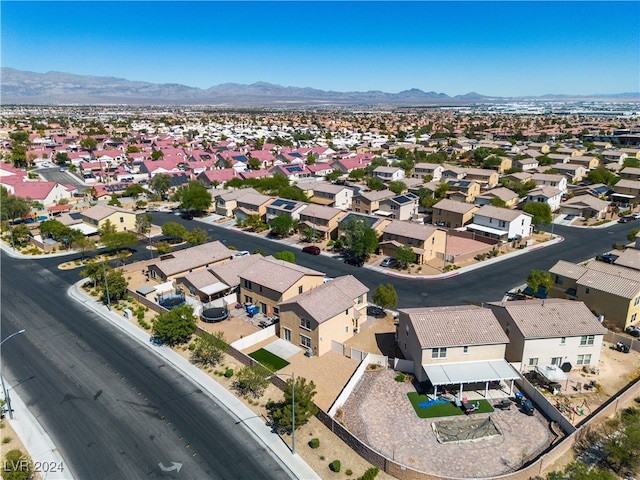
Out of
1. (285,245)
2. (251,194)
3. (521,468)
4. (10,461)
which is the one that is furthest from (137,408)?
(251,194)

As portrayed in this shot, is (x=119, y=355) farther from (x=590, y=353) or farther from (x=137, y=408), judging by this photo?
(x=590, y=353)

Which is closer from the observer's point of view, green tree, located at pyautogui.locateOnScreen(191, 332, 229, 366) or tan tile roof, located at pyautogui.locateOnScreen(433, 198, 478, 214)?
green tree, located at pyautogui.locateOnScreen(191, 332, 229, 366)

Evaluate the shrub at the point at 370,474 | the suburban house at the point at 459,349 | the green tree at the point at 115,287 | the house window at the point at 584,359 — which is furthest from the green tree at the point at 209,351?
the house window at the point at 584,359

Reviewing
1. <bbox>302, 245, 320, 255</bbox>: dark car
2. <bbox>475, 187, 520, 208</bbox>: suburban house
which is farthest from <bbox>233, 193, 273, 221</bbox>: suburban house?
<bbox>475, 187, 520, 208</bbox>: suburban house

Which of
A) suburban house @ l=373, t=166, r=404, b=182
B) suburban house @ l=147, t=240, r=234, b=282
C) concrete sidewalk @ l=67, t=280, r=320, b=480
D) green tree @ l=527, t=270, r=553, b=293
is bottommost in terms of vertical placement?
concrete sidewalk @ l=67, t=280, r=320, b=480

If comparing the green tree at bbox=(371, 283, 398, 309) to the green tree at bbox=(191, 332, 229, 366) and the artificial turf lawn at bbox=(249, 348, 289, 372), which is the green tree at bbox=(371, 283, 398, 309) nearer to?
the artificial turf lawn at bbox=(249, 348, 289, 372)
